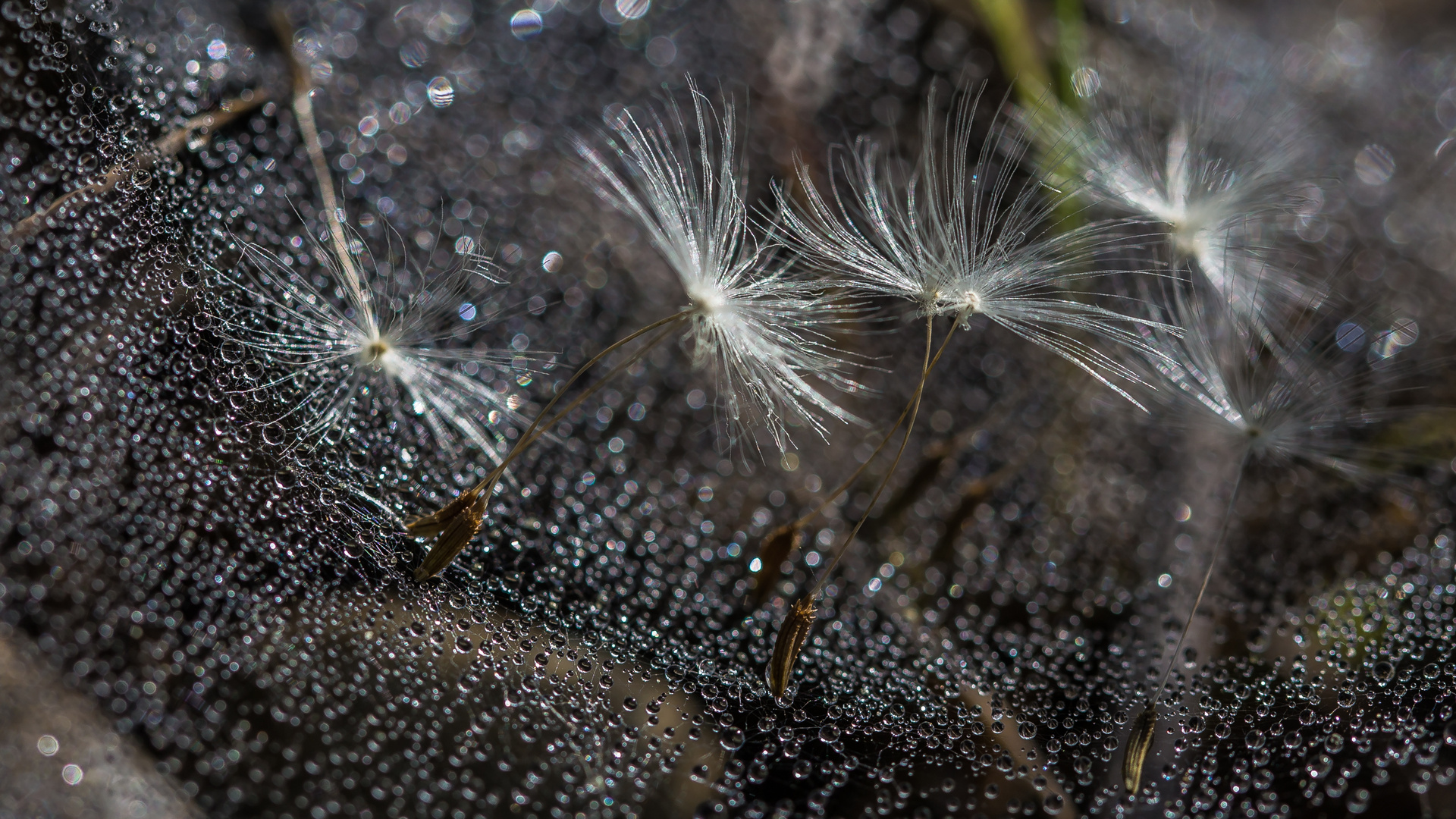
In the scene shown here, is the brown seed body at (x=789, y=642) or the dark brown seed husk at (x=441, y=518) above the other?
the brown seed body at (x=789, y=642)

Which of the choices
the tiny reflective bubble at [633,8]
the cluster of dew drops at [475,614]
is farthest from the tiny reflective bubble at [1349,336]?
the tiny reflective bubble at [633,8]

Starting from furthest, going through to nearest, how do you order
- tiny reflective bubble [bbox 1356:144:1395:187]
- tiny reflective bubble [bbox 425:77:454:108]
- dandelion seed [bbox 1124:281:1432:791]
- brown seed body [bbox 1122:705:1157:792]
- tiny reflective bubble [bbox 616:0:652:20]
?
tiny reflective bubble [bbox 1356:144:1395:187]
tiny reflective bubble [bbox 616:0:652:20]
tiny reflective bubble [bbox 425:77:454:108]
dandelion seed [bbox 1124:281:1432:791]
brown seed body [bbox 1122:705:1157:792]

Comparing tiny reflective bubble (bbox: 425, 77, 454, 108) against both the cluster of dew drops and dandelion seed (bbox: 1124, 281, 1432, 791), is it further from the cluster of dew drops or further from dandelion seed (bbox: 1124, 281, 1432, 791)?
dandelion seed (bbox: 1124, 281, 1432, 791)

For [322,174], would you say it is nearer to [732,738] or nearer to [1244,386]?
[732,738]

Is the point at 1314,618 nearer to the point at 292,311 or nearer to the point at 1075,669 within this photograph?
the point at 1075,669

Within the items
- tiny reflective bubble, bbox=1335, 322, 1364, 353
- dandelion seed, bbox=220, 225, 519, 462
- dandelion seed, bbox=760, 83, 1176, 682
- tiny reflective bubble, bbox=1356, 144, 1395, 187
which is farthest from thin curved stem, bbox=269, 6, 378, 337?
tiny reflective bubble, bbox=1356, 144, 1395, 187

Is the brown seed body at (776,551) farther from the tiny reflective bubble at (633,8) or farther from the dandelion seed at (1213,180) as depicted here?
the tiny reflective bubble at (633,8)
